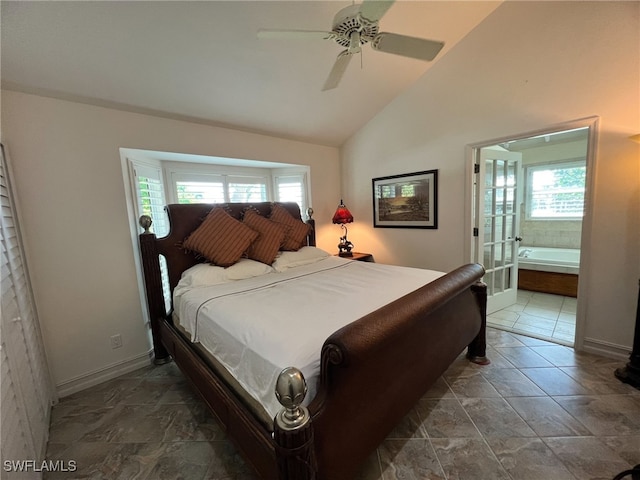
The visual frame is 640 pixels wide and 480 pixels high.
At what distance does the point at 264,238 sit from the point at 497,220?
274 cm

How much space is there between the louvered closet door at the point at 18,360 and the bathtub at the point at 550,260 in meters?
5.09

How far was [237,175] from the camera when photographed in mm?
3453

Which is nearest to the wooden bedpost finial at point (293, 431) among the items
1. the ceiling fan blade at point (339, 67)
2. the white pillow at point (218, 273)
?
the white pillow at point (218, 273)

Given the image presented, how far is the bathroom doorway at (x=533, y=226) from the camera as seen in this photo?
9.20 feet

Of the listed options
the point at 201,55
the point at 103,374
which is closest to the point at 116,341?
the point at 103,374

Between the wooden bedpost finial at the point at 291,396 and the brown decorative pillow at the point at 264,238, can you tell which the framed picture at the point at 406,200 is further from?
the wooden bedpost finial at the point at 291,396

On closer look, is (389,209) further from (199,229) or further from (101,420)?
(101,420)

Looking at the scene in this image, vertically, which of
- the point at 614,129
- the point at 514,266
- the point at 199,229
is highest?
the point at 614,129

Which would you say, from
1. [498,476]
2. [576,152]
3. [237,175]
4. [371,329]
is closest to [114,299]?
[237,175]

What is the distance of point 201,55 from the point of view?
194 centimetres

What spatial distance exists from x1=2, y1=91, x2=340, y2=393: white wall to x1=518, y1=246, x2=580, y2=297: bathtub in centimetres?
490

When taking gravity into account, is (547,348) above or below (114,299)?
below

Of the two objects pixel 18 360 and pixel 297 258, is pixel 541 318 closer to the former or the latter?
pixel 297 258

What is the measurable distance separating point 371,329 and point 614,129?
8.60 feet
